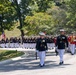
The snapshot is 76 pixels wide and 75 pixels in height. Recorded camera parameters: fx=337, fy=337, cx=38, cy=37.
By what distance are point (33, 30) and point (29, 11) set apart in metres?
12.0

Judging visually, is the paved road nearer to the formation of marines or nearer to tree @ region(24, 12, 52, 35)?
the formation of marines

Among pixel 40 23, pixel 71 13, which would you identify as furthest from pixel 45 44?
pixel 40 23

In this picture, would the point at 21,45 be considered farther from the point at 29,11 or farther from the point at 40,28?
the point at 29,11

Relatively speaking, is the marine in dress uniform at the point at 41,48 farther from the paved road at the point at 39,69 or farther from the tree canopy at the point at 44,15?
the tree canopy at the point at 44,15

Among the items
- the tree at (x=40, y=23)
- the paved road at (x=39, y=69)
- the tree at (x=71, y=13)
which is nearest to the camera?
the paved road at (x=39, y=69)

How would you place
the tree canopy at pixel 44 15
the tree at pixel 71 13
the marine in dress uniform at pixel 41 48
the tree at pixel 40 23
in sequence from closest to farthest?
the marine in dress uniform at pixel 41 48 → the tree at pixel 71 13 → the tree canopy at pixel 44 15 → the tree at pixel 40 23

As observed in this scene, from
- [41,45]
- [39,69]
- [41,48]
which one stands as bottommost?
Result: [39,69]

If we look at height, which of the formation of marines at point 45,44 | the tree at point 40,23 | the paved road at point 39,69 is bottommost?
the paved road at point 39,69

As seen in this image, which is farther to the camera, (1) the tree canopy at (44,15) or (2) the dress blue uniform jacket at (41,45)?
(1) the tree canopy at (44,15)

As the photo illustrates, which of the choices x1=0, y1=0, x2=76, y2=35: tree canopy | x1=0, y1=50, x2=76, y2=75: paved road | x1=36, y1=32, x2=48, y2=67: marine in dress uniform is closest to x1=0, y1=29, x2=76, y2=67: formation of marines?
x1=36, y1=32, x2=48, y2=67: marine in dress uniform

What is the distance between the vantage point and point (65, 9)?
48281 millimetres

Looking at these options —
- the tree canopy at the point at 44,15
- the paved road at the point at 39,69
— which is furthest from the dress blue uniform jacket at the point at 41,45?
the tree canopy at the point at 44,15

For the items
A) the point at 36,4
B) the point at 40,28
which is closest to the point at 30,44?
the point at 40,28

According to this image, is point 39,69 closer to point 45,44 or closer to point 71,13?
point 45,44
